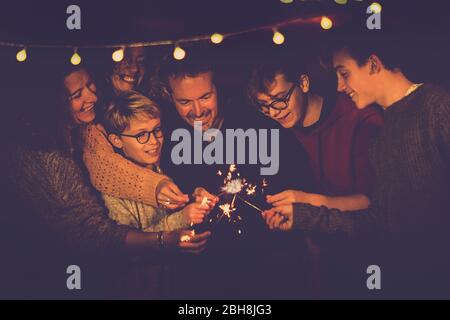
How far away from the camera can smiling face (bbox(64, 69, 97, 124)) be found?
7699mm

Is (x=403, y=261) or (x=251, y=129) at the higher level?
(x=251, y=129)

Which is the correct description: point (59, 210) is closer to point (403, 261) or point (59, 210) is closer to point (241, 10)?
point (241, 10)

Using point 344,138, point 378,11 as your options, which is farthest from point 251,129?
point 378,11

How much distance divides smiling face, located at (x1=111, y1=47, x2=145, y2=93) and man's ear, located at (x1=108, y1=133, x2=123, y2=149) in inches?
11.6

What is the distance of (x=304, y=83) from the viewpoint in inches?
300

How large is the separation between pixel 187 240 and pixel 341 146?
117cm

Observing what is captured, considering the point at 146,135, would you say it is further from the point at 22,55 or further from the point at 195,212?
the point at 22,55

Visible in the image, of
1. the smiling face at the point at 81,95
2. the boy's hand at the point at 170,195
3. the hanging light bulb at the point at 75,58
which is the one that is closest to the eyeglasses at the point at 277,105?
the boy's hand at the point at 170,195

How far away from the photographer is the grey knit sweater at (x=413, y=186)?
7480mm

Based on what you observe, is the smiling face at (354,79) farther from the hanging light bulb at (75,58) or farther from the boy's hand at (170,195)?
the hanging light bulb at (75,58)

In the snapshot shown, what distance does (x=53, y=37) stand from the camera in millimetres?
7629

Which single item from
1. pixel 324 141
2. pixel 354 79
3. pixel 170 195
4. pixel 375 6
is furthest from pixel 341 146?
pixel 170 195
